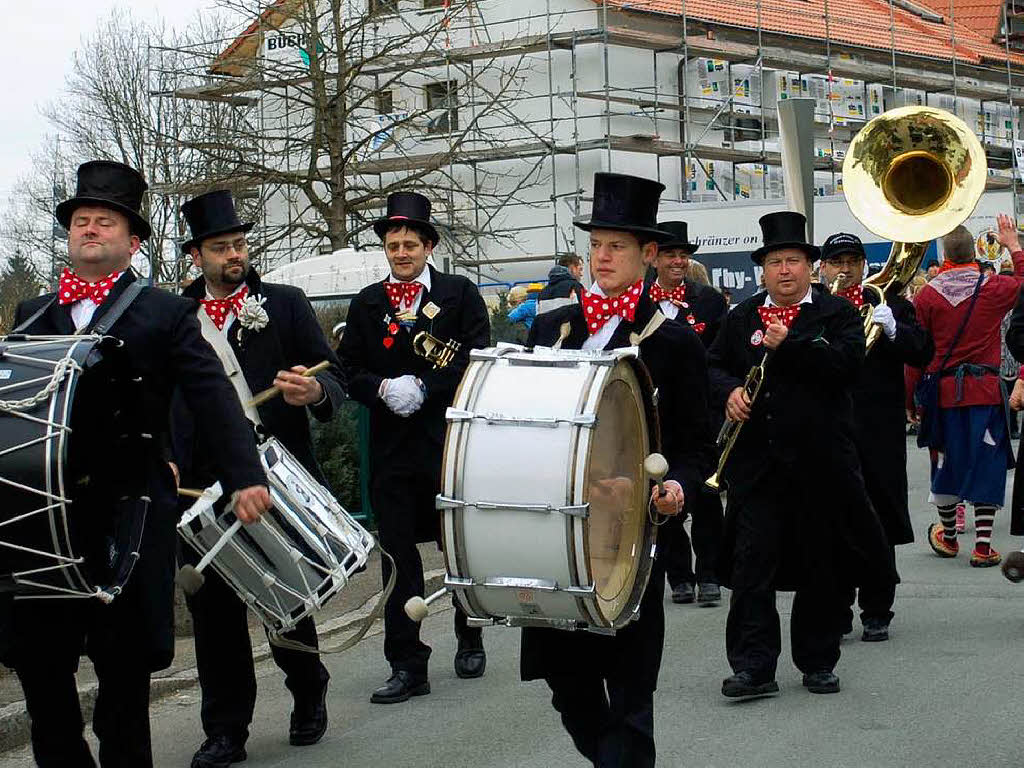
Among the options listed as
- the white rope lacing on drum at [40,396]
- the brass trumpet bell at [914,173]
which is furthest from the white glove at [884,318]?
the white rope lacing on drum at [40,396]

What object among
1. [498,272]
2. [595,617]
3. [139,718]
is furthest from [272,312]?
[498,272]

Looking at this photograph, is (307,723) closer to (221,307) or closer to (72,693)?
(221,307)

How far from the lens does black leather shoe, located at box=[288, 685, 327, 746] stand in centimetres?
689

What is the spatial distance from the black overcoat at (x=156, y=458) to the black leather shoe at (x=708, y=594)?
5.14 m

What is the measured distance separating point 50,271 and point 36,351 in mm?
49589

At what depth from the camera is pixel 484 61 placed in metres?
38.6

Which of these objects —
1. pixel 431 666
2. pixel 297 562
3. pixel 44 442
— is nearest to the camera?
pixel 44 442

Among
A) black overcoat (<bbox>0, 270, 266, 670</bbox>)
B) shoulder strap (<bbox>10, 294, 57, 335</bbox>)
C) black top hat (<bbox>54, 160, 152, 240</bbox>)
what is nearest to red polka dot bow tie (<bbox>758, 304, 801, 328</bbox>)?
black overcoat (<bbox>0, 270, 266, 670</bbox>)

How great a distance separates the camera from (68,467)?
178 inches

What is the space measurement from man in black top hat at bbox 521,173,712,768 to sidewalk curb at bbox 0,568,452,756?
2.30 m

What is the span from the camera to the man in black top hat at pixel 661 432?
16.8 feet

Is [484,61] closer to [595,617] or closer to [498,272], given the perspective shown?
[498,272]

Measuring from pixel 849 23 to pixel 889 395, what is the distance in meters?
36.1

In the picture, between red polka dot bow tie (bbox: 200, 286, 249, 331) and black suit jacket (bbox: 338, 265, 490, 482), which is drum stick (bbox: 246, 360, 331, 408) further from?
black suit jacket (bbox: 338, 265, 490, 482)
